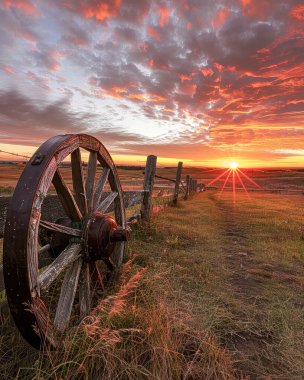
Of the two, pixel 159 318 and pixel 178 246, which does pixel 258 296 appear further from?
pixel 178 246

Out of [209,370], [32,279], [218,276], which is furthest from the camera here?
[218,276]

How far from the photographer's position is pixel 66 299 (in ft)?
8.07

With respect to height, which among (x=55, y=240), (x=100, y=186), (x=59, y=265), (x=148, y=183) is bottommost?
(x=59, y=265)

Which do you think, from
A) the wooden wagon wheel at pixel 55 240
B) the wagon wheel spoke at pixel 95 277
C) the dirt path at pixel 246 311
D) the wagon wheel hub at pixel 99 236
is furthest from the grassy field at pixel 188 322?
the wagon wheel hub at pixel 99 236

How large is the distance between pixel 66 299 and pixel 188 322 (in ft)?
3.98

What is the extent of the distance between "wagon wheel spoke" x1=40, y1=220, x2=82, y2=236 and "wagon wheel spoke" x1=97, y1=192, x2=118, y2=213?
0.76m

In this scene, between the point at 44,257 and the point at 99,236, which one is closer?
the point at 99,236

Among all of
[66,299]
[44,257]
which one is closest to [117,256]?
[44,257]

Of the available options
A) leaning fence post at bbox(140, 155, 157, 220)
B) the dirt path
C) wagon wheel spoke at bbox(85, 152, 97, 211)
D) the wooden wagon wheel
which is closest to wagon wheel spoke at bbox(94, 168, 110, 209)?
the wooden wagon wheel

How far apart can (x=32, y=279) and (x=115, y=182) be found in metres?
2.18

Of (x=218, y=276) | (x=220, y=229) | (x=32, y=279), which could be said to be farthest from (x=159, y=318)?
(x=220, y=229)

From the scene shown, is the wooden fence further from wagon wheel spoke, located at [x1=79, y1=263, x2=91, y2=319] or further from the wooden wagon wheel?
wagon wheel spoke, located at [x1=79, y1=263, x2=91, y2=319]

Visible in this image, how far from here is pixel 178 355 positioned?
2.27 m

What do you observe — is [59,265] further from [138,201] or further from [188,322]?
[138,201]
